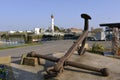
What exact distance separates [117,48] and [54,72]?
1207cm

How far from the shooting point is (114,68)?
11.6 metres

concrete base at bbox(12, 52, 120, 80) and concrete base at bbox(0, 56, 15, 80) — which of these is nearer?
concrete base at bbox(0, 56, 15, 80)

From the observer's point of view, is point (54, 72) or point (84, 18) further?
point (84, 18)

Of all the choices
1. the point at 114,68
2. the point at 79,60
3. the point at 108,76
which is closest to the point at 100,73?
the point at 108,76

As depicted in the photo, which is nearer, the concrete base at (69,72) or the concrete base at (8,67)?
the concrete base at (8,67)

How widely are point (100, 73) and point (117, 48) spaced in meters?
10.8

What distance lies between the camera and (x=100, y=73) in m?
10.3

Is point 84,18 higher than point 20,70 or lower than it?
higher

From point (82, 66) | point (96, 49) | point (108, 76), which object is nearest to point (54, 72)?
point (82, 66)

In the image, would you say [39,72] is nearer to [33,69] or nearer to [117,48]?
[33,69]

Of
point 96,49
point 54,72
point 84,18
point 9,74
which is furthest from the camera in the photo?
point 96,49

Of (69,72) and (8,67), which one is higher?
(8,67)

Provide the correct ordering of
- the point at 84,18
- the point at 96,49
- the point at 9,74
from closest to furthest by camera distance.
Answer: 1. the point at 9,74
2. the point at 84,18
3. the point at 96,49

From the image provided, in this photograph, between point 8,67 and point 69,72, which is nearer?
point 69,72
